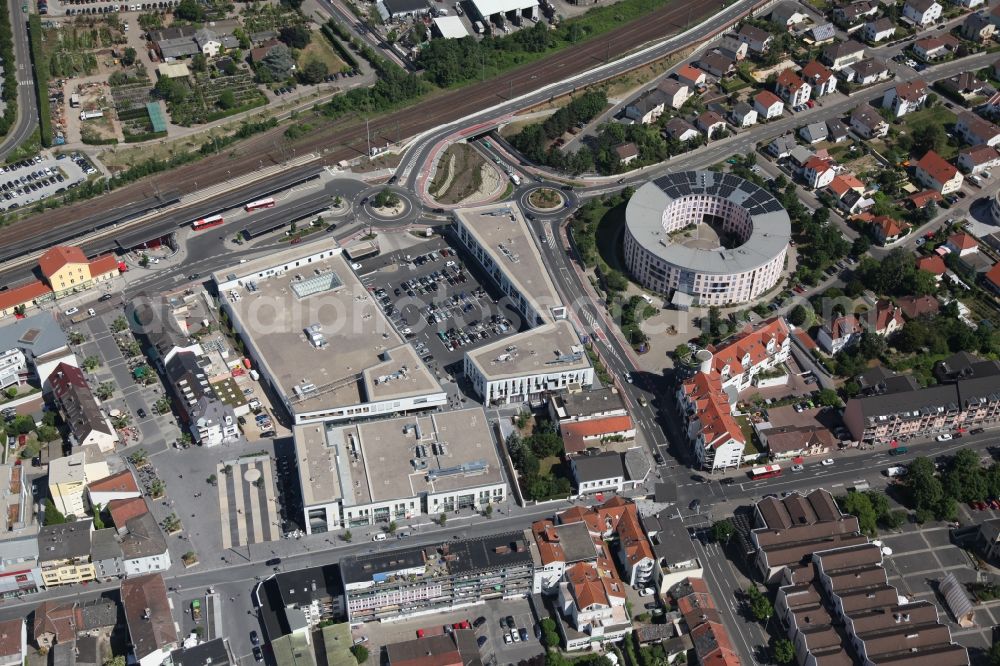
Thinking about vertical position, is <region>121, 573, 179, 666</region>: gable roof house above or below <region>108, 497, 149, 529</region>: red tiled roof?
below

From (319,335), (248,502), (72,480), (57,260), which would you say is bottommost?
(248,502)

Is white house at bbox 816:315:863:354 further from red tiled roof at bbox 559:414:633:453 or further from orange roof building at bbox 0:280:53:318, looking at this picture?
orange roof building at bbox 0:280:53:318

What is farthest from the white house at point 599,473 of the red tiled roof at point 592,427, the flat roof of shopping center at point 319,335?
the flat roof of shopping center at point 319,335

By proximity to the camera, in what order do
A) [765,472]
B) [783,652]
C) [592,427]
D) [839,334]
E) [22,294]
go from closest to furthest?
[783,652] → [765,472] → [592,427] → [839,334] → [22,294]

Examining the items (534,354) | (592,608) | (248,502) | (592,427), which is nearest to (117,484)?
(248,502)

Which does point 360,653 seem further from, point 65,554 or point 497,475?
point 65,554

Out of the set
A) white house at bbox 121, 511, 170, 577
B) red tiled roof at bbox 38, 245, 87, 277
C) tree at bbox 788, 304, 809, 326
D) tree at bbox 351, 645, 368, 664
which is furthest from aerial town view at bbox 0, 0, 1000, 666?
tree at bbox 788, 304, 809, 326
